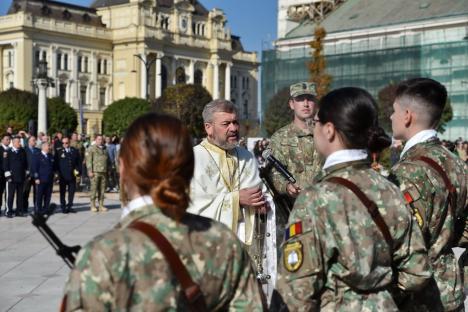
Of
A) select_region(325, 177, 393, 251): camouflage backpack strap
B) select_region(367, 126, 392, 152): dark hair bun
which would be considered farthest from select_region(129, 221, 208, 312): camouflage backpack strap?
select_region(367, 126, 392, 152): dark hair bun

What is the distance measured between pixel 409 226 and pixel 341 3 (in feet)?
287

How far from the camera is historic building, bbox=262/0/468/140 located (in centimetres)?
6525

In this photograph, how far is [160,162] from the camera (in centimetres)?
264

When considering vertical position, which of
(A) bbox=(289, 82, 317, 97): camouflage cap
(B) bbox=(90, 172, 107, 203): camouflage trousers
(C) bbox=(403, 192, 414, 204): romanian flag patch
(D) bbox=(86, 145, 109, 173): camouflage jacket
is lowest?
(B) bbox=(90, 172, 107, 203): camouflage trousers

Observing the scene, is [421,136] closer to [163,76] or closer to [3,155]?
[3,155]

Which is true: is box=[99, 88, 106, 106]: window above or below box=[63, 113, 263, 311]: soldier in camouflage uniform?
above

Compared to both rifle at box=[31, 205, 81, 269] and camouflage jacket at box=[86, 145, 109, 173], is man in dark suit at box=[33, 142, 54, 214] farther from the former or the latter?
rifle at box=[31, 205, 81, 269]

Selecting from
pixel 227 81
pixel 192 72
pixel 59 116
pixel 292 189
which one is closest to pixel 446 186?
pixel 292 189

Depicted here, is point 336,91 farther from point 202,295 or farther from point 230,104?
point 230,104

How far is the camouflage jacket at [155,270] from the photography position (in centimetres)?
257

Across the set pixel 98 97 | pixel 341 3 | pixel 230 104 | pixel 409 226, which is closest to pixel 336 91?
pixel 409 226

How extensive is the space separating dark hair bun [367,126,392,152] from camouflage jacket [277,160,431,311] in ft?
0.59

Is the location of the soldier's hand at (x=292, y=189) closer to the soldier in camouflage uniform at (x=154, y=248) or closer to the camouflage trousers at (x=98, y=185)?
the soldier in camouflage uniform at (x=154, y=248)

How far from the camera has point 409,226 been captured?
3428 millimetres
